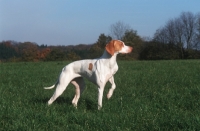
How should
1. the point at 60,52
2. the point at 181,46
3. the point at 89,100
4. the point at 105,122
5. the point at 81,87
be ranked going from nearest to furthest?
the point at 105,122
the point at 81,87
the point at 89,100
the point at 60,52
the point at 181,46

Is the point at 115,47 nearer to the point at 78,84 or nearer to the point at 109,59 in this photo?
the point at 109,59

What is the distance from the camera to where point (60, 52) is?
60594 millimetres

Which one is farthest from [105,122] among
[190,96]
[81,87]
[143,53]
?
[143,53]

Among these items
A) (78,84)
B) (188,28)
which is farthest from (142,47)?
(78,84)

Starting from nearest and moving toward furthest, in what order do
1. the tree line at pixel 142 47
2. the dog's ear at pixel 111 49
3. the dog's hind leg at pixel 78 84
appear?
the dog's ear at pixel 111 49 < the dog's hind leg at pixel 78 84 < the tree line at pixel 142 47

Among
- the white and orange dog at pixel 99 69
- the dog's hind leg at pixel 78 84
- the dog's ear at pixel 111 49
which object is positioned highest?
the dog's ear at pixel 111 49

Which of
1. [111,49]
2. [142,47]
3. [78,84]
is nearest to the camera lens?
[111,49]

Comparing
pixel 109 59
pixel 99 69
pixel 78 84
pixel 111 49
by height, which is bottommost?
pixel 78 84

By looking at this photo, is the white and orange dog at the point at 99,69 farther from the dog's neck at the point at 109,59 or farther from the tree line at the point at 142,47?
the tree line at the point at 142,47

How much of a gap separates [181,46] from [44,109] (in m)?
72.6

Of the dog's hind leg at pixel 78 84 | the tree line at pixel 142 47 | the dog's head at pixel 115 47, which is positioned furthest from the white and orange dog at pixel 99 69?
the tree line at pixel 142 47

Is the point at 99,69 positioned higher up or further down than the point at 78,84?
higher up

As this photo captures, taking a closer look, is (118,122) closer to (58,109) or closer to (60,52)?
(58,109)

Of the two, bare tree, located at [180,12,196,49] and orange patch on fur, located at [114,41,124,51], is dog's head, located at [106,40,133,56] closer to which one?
orange patch on fur, located at [114,41,124,51]
